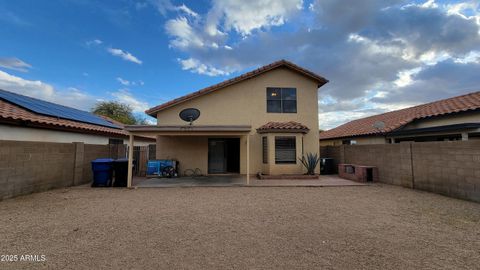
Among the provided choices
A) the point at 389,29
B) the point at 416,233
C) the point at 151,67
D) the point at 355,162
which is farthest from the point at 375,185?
the point at 151,67

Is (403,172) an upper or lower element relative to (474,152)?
lower

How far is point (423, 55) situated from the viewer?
13.1m

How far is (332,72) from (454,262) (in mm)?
17047

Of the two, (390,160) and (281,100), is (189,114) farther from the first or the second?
(390,160)

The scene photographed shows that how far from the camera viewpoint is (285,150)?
11.4m

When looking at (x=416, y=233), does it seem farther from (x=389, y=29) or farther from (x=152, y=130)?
(x=389, y=29)

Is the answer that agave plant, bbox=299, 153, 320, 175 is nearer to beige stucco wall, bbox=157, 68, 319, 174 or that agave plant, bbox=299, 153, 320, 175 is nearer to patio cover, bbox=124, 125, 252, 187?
beige stucco wall, bbox=157, 68, 319, 174

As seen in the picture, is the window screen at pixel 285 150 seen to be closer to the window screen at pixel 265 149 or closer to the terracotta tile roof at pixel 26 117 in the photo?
the window screen at pixel 265 149

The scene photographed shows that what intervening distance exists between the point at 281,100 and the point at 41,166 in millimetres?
11524

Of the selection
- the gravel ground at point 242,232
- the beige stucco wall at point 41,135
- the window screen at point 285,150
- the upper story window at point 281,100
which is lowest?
the gravel ground at point 242,232

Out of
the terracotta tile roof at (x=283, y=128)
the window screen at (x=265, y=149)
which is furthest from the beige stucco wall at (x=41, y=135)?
the window screen at (x=265, y=149)

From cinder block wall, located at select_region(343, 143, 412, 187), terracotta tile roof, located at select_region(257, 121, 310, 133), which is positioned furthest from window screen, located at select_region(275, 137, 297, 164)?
cinder block wall, located at select_region(343, 143, 412, 187)

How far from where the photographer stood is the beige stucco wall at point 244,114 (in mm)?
11961

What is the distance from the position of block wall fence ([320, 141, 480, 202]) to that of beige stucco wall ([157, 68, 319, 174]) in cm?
348
